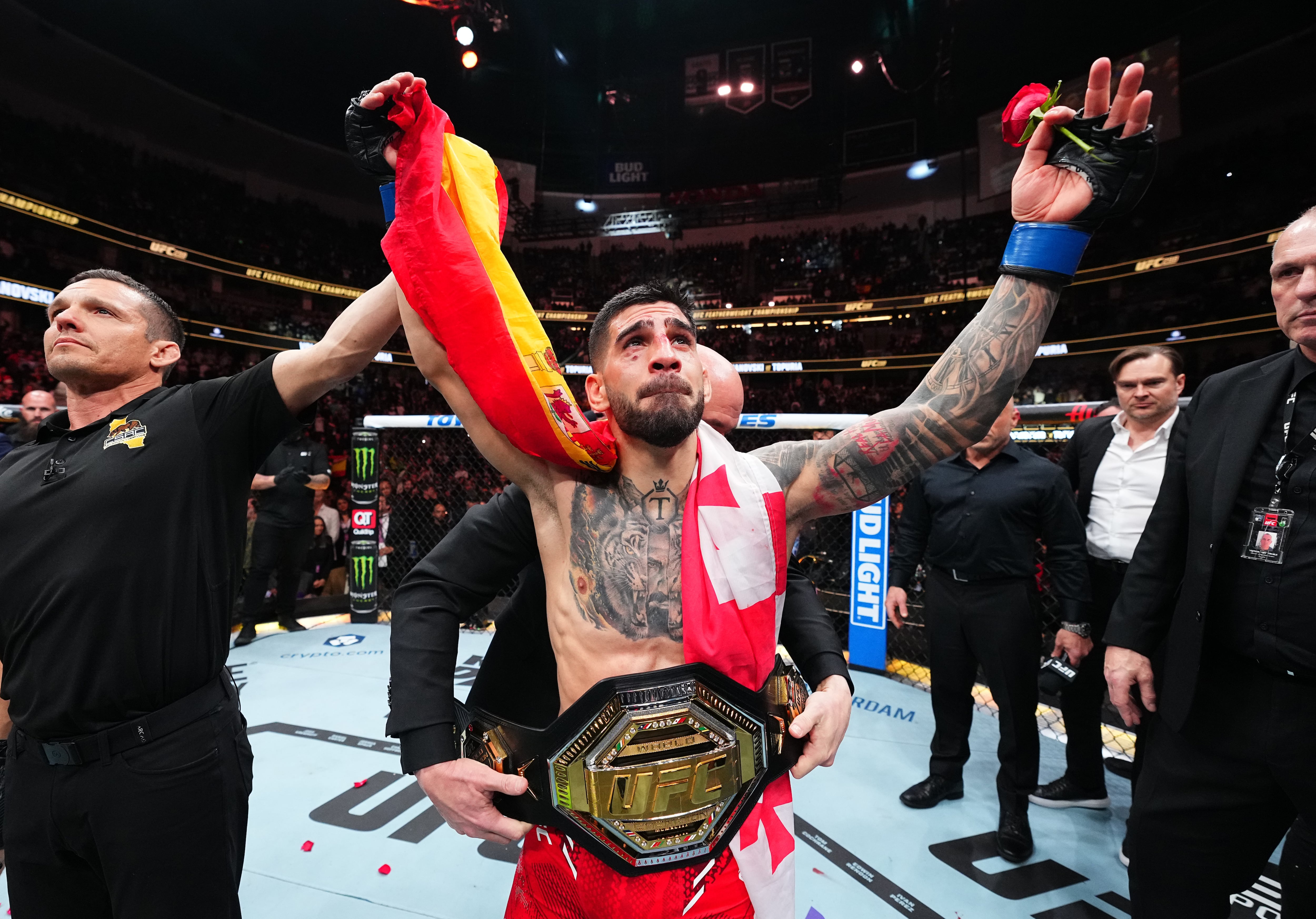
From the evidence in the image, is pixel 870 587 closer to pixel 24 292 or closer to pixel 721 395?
pixel 721 395

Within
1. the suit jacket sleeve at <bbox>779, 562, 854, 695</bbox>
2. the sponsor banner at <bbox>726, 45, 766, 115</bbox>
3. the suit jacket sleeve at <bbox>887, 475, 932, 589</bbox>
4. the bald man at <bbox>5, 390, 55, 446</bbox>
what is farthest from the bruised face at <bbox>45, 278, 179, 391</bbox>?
the sponsor banner at <bbox>726, 45, 766, 115</bbox>

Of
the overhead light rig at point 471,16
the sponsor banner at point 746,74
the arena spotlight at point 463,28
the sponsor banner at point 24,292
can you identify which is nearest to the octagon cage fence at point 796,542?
the sponsor banner at point 24,292

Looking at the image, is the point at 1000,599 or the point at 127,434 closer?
the point at 127,434

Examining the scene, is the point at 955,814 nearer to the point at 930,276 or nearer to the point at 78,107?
the point at 930,276


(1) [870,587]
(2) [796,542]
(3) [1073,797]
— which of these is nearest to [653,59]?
(1) [870,587]

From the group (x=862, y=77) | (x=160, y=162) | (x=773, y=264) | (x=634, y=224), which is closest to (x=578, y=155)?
(x=634, y=224)

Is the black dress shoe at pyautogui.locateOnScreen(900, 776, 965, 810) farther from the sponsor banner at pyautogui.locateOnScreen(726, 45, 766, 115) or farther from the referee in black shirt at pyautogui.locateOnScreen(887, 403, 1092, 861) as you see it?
the sponsor banner at pyautogui.locateOnScreen(726, 45, 766, 115)

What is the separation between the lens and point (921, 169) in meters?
17.5

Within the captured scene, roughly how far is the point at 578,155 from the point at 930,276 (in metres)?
11.6

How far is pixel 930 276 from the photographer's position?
16812mm

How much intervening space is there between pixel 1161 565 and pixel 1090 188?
100cm

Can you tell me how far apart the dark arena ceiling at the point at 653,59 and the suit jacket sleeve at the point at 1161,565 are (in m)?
16.1

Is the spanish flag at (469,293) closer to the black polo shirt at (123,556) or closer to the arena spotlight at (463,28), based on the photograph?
the black polo shirt at (123,556)

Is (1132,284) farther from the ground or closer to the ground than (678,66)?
closer to the ground
